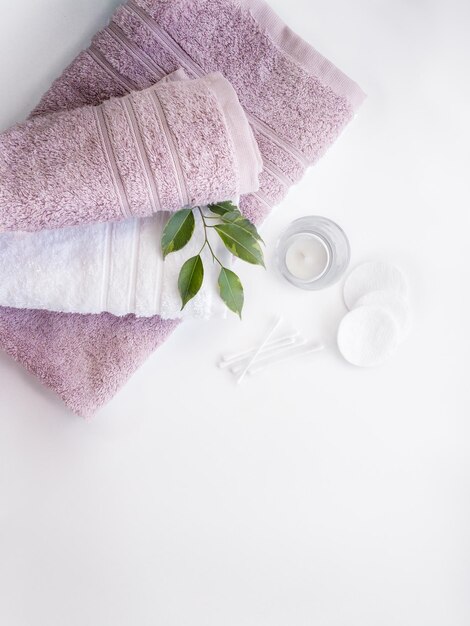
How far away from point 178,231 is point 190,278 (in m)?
0.06

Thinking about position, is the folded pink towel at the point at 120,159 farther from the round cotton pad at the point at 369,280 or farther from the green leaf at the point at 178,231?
the round cotton pad at the point at 369,280

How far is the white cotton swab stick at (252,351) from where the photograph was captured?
3.25ft

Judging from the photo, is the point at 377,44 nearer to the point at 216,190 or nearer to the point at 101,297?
the point at 216,190

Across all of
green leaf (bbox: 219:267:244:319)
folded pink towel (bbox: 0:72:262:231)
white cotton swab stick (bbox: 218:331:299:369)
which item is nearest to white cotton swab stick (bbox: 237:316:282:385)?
white cotton swab stick (bbox: 218:331:299:369)

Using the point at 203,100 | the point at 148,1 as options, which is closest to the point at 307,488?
the point at 203,100

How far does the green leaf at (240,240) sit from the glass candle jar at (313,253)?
0.42 ft

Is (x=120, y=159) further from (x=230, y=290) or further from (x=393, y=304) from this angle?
(x=393, y=304)

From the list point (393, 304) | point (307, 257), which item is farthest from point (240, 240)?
point (393, 304)

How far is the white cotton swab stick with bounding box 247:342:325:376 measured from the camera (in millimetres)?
989

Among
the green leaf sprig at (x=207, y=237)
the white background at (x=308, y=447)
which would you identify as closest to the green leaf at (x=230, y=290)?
the green leaf sprig at (x=207, y=237)

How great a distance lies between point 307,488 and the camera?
100cm

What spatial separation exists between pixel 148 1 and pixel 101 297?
0.40 m

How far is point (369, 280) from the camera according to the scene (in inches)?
38.5

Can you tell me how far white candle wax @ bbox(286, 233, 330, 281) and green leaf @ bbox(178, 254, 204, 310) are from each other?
0.17 meters
